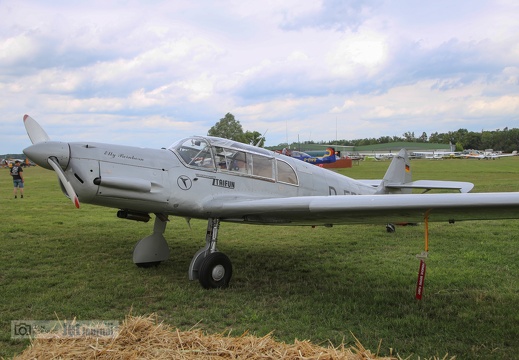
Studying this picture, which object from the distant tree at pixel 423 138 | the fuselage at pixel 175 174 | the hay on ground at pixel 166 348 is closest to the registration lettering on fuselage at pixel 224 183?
the fuselage at pixel 175 174

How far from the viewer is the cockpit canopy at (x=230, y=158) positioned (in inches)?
264

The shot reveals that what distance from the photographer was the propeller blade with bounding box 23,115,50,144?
6.05 metres

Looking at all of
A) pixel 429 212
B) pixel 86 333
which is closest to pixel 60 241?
pixel 86 333

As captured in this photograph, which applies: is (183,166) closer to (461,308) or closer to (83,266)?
(83,266)

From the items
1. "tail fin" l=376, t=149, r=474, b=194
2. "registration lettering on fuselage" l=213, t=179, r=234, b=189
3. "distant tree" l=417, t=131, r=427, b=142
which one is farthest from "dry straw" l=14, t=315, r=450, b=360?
"distant tree" l=417, t=131, r=427, b=142

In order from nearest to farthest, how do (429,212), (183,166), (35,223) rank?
(429,212) → (183,166) → (35,223)

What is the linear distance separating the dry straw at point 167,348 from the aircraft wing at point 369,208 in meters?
2.49

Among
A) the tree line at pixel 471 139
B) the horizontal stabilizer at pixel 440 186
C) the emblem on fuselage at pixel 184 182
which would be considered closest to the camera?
the emblem on fuselage at pixel 184 182

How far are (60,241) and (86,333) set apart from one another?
7.25 metres

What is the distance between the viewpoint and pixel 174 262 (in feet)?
25.5

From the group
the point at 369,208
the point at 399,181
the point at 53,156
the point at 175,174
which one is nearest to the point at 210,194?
the point at 175,174

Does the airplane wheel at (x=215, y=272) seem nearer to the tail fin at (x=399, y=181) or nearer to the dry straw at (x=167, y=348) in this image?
the dry straw at (x=167, y=348)

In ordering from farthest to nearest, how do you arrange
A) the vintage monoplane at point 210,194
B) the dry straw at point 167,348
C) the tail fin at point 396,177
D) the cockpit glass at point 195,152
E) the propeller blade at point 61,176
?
the tail fin at point 396,177 → the cockpit glass at point 195,152 → the propeller blade at point 61,176 → the vintage monoplane at point 210,194 → the dry straw at point 167,348

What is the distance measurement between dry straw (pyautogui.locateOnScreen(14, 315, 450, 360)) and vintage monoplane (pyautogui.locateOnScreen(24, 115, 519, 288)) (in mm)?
2674
